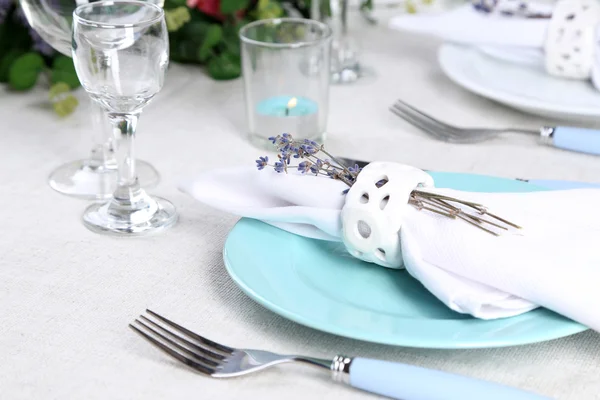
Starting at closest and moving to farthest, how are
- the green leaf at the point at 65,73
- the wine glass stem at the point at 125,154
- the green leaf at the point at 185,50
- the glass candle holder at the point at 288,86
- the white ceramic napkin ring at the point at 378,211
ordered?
the white ceramic napkin ring at the point at 378,211, the wine glass stem at the point at 125,154, the glass candle holder at the point at 288,86, the green leaf at the point at 65,73, the green leaf at the point at 185,50

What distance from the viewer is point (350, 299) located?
67cm

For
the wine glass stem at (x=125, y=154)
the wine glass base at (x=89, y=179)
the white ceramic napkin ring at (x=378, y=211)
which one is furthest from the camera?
the wine glass base at (x=89, y=179)

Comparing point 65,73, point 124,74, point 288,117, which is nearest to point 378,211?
point 124,74

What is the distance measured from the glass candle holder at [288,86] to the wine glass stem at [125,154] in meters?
0.23

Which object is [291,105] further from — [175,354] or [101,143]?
[175,354]

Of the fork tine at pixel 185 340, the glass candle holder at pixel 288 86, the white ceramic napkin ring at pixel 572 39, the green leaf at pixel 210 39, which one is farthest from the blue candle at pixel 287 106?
the fork tine at pixel 185 340

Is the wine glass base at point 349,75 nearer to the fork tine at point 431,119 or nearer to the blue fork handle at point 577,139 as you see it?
the fork tine at point 431,119

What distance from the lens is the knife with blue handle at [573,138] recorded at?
98cm

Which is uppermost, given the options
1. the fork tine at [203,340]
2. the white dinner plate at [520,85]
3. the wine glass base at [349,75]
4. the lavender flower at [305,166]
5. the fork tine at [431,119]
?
the lavender flower at [305,166]

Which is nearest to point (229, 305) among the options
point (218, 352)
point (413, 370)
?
point (218, 352)

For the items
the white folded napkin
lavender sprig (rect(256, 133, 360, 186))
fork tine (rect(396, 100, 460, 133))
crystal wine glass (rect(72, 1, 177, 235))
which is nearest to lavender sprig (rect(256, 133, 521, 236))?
lavender sprig (rect(256, 133, 360, 186))

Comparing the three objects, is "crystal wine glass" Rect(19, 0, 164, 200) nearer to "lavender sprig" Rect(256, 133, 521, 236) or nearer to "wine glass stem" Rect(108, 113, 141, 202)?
"wine glass stem" Rect(108, 113, 141, 202)

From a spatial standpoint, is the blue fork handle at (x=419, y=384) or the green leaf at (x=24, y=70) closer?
the blue fork handle at (x=419, y=384)

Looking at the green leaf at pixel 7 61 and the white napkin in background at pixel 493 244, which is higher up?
the white napkin in background at pixel 493 244
